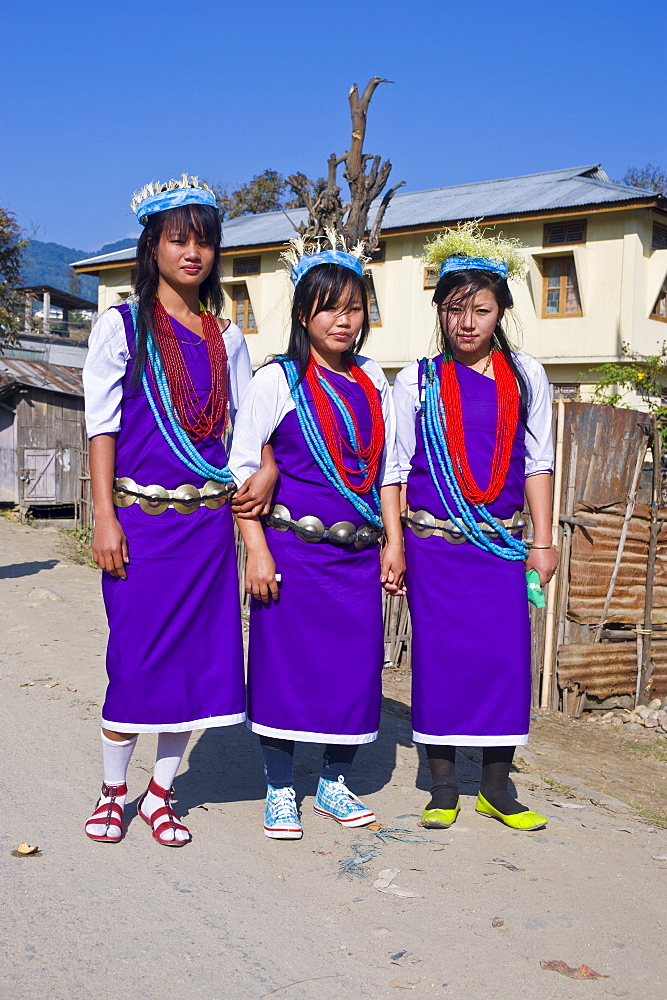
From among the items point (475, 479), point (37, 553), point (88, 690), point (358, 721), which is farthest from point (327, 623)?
point (37, 553)

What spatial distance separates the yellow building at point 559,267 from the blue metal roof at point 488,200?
0.04 meters

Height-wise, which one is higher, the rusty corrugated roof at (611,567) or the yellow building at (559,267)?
the yellow building at (559,267)

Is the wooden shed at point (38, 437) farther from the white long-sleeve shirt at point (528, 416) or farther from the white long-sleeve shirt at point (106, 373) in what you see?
the white long-sleeve shirt at point (106, 373)

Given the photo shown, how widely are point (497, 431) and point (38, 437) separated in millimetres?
16034

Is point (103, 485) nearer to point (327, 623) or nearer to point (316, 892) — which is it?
point (327, 623)

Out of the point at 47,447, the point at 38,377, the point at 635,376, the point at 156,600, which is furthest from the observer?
the point at 38,377

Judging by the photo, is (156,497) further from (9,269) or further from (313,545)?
(9,269)

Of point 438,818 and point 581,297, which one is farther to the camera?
point 581,297

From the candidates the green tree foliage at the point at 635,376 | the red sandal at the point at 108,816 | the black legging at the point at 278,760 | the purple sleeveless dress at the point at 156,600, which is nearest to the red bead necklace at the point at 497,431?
the purple sleeveless dress at the point at 156,600

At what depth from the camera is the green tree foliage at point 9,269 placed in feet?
61.3

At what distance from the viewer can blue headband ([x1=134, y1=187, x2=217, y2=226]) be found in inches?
125

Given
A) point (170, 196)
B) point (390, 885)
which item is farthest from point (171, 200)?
point (390, 885)

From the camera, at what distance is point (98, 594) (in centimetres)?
891

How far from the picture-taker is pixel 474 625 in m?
3.42
